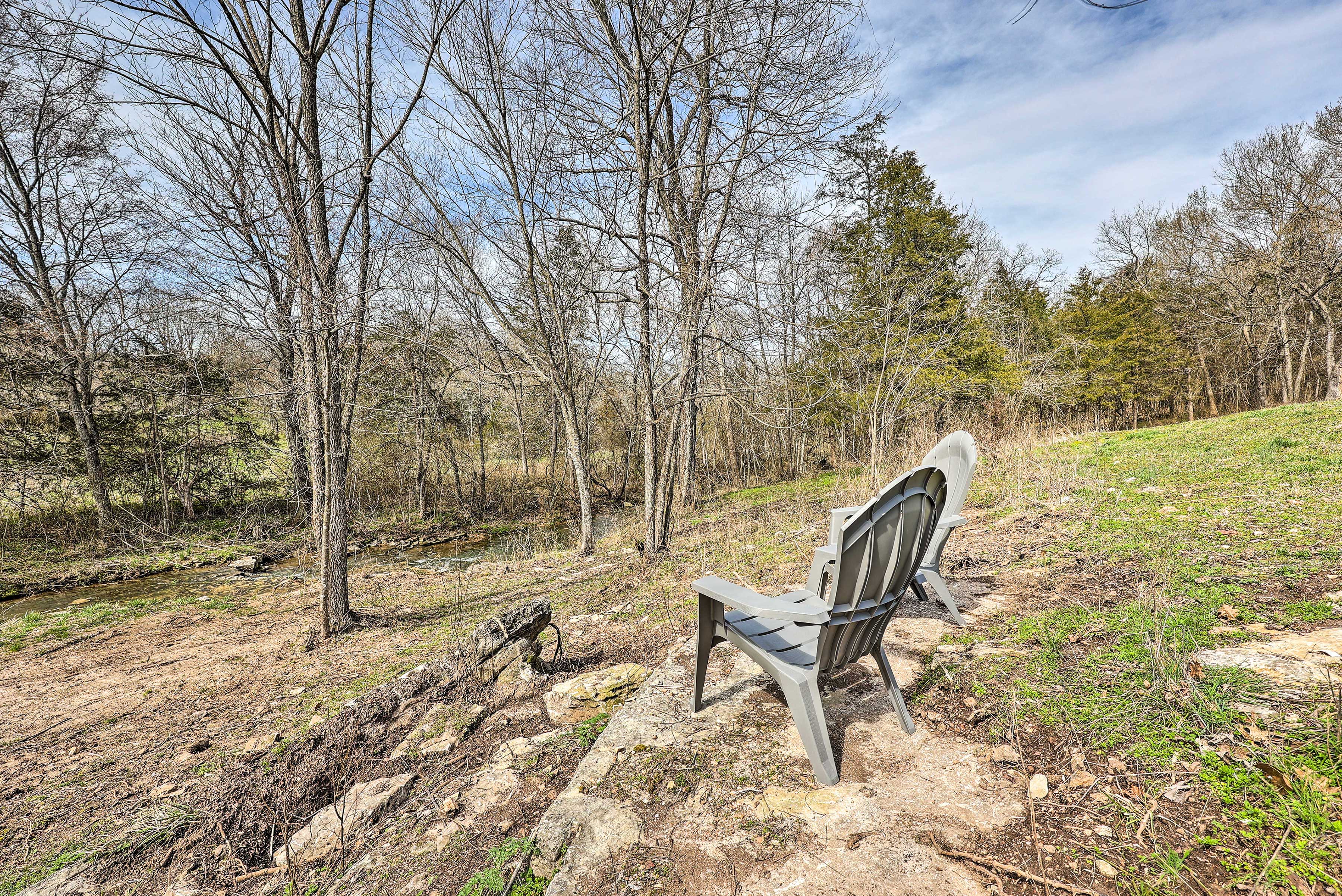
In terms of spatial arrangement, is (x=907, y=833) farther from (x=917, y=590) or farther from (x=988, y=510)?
(x=988, y=510)

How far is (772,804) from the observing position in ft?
6.30

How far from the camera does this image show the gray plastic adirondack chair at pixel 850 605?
6.18 ft

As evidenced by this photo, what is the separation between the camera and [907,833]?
5.61 ft

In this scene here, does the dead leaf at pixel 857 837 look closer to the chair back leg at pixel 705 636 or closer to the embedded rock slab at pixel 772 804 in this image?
the embedded rock slab at pixel 772 804

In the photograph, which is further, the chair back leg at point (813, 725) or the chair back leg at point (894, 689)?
the chair back leg at point (894, 689)

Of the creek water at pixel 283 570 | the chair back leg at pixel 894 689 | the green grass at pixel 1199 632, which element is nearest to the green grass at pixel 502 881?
the chair back leg at pixel 894 689

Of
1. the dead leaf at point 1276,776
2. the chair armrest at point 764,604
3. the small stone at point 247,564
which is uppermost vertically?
the chair armrest at point 764,604

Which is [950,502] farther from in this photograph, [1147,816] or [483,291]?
[483,291]

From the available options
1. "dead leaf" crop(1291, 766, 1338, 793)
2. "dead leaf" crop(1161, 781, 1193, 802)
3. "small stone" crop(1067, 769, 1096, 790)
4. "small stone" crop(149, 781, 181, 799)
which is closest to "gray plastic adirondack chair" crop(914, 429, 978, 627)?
"small stone" crop(1067, 769, 1096, 790)

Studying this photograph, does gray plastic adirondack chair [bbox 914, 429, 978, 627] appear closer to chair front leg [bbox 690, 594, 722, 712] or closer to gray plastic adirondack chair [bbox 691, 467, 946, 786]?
gray plastic adirondack chair [bbox 691, 467, 946, 786]

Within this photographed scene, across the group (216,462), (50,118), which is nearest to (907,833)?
(216,462)

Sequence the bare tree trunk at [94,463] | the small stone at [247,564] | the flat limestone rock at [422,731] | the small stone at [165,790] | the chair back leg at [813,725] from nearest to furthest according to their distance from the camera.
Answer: the chair back leg at [813,725], the small stone at [165,790], the flat limestone rock at [422,731], the small stone at [247,564], the bare tree trunk at [94,463]

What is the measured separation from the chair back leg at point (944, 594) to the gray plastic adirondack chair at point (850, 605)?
42.5 inches

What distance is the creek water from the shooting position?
812cm
